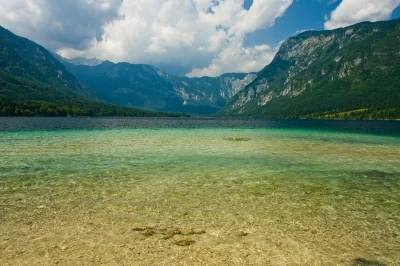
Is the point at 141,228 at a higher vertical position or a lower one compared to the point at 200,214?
higher

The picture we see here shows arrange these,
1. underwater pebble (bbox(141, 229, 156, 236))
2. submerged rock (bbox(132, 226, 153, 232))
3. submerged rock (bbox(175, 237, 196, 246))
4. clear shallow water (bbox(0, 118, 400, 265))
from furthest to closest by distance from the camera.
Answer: submerged rock (bbox(132, 226, 153, 232)), underwater pebble (bbox(141, 229, 156, 236)), submerged rock (bbox(175, 237, 196, 246)), clear shallow water (bbox(0, 118, 400, 265))

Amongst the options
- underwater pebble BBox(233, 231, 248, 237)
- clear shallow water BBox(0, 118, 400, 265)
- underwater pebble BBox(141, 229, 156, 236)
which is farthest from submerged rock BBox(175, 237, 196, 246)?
underwater pebble BBox(233, 231, 248, 237)

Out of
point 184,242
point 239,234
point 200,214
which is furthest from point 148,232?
point 239,234

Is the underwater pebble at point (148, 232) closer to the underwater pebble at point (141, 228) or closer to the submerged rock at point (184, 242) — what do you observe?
the underwater pebble at point (141, 228)

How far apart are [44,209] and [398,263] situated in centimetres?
1596

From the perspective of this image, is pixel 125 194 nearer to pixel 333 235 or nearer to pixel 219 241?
pixel 219 241

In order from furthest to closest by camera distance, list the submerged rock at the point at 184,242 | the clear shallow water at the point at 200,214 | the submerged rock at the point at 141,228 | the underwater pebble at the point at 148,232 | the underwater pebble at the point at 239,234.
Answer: the submerged rock at the point at 141,228 → the underwater pebble at the point at 239,234 → the underwater pebble at the point at 148,232 → the submerged rock at the point at 184,242 → the clear shallow water at the point at 200,214

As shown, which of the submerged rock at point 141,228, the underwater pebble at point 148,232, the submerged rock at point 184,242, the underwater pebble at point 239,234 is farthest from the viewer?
the submerged rock at point 141,228

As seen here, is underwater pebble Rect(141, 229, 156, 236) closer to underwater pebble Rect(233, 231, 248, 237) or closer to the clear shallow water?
the clear shallow water

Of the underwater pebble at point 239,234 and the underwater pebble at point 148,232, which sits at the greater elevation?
the underwater pebble at point 148,232

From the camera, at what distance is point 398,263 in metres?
9.65

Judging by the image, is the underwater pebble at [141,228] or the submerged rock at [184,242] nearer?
the submerged rock at [184,242]

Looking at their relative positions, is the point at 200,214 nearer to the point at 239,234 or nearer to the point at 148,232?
the point at 239,234

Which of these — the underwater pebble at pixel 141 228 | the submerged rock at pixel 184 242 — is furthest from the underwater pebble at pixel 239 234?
the underwater pebble at pixel 141 228
